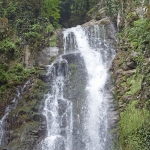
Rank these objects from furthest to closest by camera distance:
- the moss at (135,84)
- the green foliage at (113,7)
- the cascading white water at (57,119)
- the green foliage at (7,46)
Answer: the green foliage at (113,7) < the green foliage at (7,46) < the moss at (135,84) < the cascading white water at (57,119)

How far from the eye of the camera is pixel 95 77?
1762 centimetres

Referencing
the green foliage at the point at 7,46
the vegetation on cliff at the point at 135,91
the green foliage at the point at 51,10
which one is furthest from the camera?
the green foliage at the point at 51,10

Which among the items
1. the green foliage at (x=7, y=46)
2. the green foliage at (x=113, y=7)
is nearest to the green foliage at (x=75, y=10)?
the green foliage at (x=113, y=7)

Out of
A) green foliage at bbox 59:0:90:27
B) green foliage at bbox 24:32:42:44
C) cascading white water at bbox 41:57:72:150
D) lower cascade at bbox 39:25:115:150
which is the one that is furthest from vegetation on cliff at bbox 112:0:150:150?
green foliage at bbox 59:0:90:27

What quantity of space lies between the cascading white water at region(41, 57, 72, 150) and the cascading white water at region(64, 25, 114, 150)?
0.95 m

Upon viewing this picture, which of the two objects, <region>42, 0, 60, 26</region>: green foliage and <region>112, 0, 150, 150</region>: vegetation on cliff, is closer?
<region>112, 0, 150, 150</region>: vegetation on cliff

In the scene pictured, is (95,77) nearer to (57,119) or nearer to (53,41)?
(57,119)

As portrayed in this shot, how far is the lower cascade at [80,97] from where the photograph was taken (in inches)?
496

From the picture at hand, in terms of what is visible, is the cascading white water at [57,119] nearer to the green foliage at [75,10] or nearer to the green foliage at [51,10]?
the green foliage at [51,10]

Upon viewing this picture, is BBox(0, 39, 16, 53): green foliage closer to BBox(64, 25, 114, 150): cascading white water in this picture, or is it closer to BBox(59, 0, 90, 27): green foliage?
BBox(64, 25, 114, 150): cascading white water

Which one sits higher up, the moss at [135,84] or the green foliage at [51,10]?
the green foliage at [51,10]

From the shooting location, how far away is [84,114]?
555 inches

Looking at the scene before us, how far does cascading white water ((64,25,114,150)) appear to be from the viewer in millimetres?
12633

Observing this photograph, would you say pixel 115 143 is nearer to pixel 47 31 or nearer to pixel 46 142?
pixel 46 142
